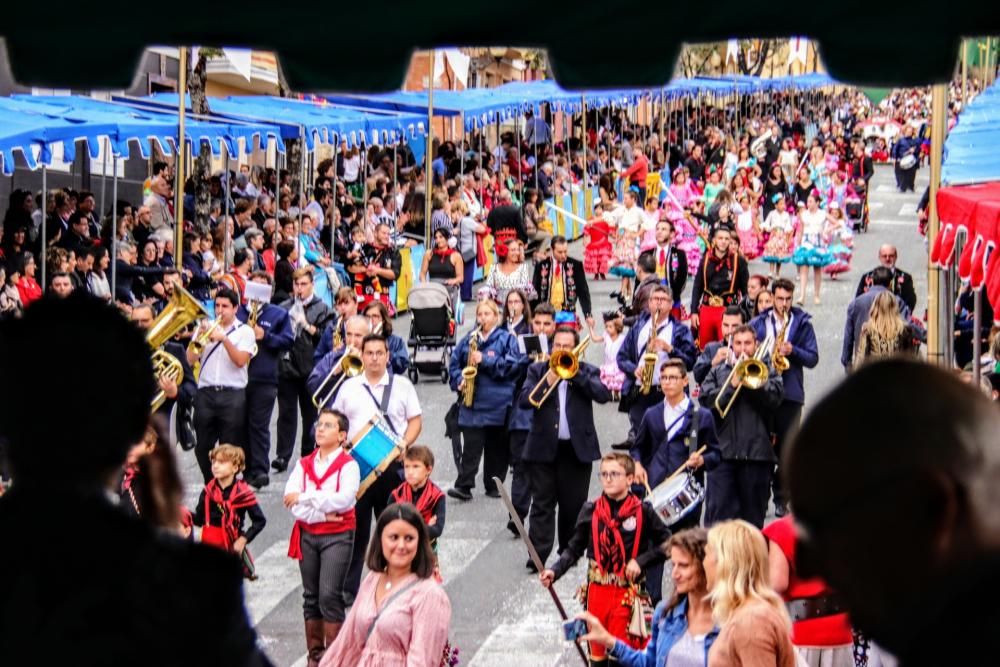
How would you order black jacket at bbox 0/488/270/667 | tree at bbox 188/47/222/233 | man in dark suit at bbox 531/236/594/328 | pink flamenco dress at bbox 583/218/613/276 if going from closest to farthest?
1. black jacket at bbox 0/488/270/667
2. man in dark suit at bbox 531/236/594/328
3. tree at bbox 188/47/222/233
4. pink flamenco dress at bbox 583/218/613/276

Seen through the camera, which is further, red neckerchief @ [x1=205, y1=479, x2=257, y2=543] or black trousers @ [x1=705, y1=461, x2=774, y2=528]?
black trousers @ [x1=705, y1=461, x2=774, y2=528]

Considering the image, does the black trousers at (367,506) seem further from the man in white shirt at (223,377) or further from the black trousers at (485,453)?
the man in white shirt at (223,377)

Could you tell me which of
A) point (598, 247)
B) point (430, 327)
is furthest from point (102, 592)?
point (598, 247)

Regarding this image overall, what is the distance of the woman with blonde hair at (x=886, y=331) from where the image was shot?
13977 millimetres

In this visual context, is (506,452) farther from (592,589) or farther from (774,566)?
(774,566)

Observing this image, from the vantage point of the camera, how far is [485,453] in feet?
48.9

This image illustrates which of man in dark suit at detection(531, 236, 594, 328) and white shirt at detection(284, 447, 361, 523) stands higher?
man in dark suit at detection(531, 236, 594, 328)

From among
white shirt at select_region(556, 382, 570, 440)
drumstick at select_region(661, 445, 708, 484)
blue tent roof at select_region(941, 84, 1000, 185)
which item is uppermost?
blue tent roof at select_region(941, 84, 1000, 185)

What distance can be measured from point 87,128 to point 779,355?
6965 mm

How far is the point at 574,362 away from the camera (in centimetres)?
1304

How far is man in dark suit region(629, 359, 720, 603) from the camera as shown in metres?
12.3

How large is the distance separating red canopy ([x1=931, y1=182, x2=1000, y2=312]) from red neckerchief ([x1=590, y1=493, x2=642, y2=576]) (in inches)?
88.5

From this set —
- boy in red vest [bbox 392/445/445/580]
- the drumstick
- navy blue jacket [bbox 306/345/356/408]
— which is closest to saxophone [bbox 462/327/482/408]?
navy blue jacket [bbox 306/345/356/408]

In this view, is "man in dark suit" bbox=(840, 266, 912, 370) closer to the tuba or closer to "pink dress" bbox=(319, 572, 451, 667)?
the tuba
